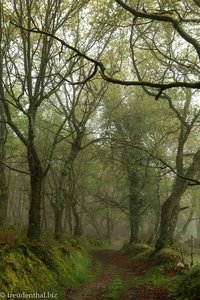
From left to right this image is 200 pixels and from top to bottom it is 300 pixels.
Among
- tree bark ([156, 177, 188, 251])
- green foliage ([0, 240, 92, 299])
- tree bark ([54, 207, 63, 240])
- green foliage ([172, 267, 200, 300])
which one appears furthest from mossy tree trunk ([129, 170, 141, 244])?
green foliage ([172, 267, 200, 300])

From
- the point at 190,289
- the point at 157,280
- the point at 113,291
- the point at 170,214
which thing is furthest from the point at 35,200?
the point at 170,214

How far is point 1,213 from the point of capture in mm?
19391

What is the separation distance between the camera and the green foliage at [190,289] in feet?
29.2

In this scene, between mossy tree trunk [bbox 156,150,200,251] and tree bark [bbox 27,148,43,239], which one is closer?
tree bark [bbox 27,148,43,239]

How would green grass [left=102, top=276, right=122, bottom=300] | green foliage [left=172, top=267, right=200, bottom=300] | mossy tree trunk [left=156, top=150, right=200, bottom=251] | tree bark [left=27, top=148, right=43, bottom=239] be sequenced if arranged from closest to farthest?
1. green foliage [left=172, top=267, right=200, bottom=300]
2. green grass [left=102, top=276, right=122, bottom=300]
3. tree bark [left=27, top=148, right=43, bottom=239]
4. mossy tree trunk [left=156, top=150, right=200, bottom=251]

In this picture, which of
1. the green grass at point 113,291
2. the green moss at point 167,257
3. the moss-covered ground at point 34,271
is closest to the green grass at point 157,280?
the green grass at point 113,291

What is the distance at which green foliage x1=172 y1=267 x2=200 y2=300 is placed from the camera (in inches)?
351

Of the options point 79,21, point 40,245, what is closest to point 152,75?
point 79,21

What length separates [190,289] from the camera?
30.6 feet

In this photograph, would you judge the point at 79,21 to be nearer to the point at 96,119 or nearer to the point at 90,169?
the point at 96,119

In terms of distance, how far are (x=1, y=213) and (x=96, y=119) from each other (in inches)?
745

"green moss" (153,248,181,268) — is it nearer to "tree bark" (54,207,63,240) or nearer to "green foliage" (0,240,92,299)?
"green foliage" (0,240,92,299)

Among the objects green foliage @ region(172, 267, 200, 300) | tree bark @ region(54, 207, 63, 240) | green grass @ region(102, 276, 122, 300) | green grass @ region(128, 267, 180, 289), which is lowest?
green grass @ region(102, 276, 122, 300)

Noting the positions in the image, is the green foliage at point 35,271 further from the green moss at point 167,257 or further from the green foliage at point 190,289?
the green moss at point 167,257
